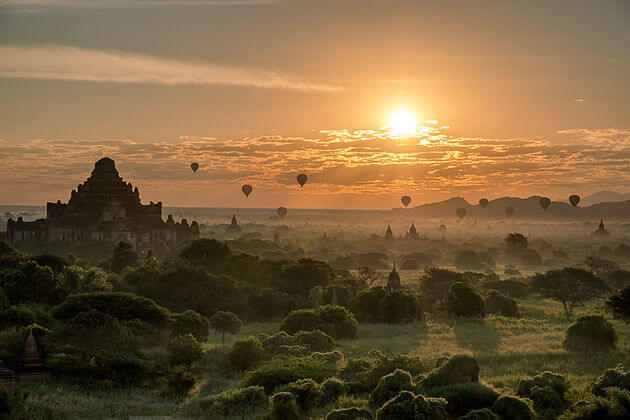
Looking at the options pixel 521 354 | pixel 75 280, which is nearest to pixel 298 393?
pixel 521 354

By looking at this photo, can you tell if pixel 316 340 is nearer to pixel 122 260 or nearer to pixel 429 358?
pixel 429 358

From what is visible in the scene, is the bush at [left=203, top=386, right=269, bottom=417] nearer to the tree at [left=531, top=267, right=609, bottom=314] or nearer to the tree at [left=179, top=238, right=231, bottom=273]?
the tree at [left=531, top=267, right=609, bottom=314]

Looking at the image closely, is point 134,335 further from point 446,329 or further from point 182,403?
point 446,329

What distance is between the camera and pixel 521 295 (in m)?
75.8

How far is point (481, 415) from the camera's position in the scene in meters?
25.2

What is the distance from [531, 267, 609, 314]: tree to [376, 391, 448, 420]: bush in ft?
144

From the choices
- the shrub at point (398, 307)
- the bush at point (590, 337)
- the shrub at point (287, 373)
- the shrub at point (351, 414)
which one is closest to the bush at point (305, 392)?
the shrub at point (287, 373)

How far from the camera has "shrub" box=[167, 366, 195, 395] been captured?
1277 inches

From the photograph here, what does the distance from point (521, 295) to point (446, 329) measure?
26.1 m

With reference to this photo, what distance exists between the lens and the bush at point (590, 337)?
42.6 meters

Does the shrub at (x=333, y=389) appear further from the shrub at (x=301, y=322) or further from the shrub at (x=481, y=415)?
the shrub at (x=301, y=322)

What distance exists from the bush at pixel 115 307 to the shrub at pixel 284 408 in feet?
61.9

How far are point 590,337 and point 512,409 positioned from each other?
775 inches

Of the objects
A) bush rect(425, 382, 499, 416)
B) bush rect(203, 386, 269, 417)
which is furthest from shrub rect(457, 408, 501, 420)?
bush rect(203, 386, 269, 417)
